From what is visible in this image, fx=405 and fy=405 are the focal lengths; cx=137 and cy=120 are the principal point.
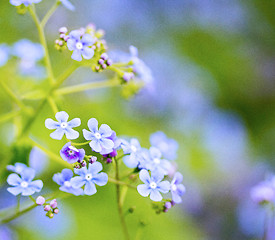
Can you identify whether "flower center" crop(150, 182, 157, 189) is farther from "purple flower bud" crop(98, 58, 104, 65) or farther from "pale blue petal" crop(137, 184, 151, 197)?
"purple flower bud" crop(98, 58, 104, 65)

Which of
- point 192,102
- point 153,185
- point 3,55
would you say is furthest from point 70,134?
point 192,102

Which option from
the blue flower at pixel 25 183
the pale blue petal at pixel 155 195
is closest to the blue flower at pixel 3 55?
the blue flower at pixel 25 183

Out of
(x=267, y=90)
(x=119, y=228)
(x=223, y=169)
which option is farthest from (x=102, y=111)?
(x=267, y=90)

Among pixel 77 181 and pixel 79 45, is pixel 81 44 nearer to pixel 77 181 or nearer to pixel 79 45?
pixel 79 45

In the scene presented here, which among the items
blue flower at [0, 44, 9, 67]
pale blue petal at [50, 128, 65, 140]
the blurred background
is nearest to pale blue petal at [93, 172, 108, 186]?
pale blue petal at [50, 128, 65, 140]

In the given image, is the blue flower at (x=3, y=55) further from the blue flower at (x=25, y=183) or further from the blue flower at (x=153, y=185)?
the blue flower at (x=153, y=185)

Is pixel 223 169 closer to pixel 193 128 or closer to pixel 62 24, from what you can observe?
pixel 193 128
